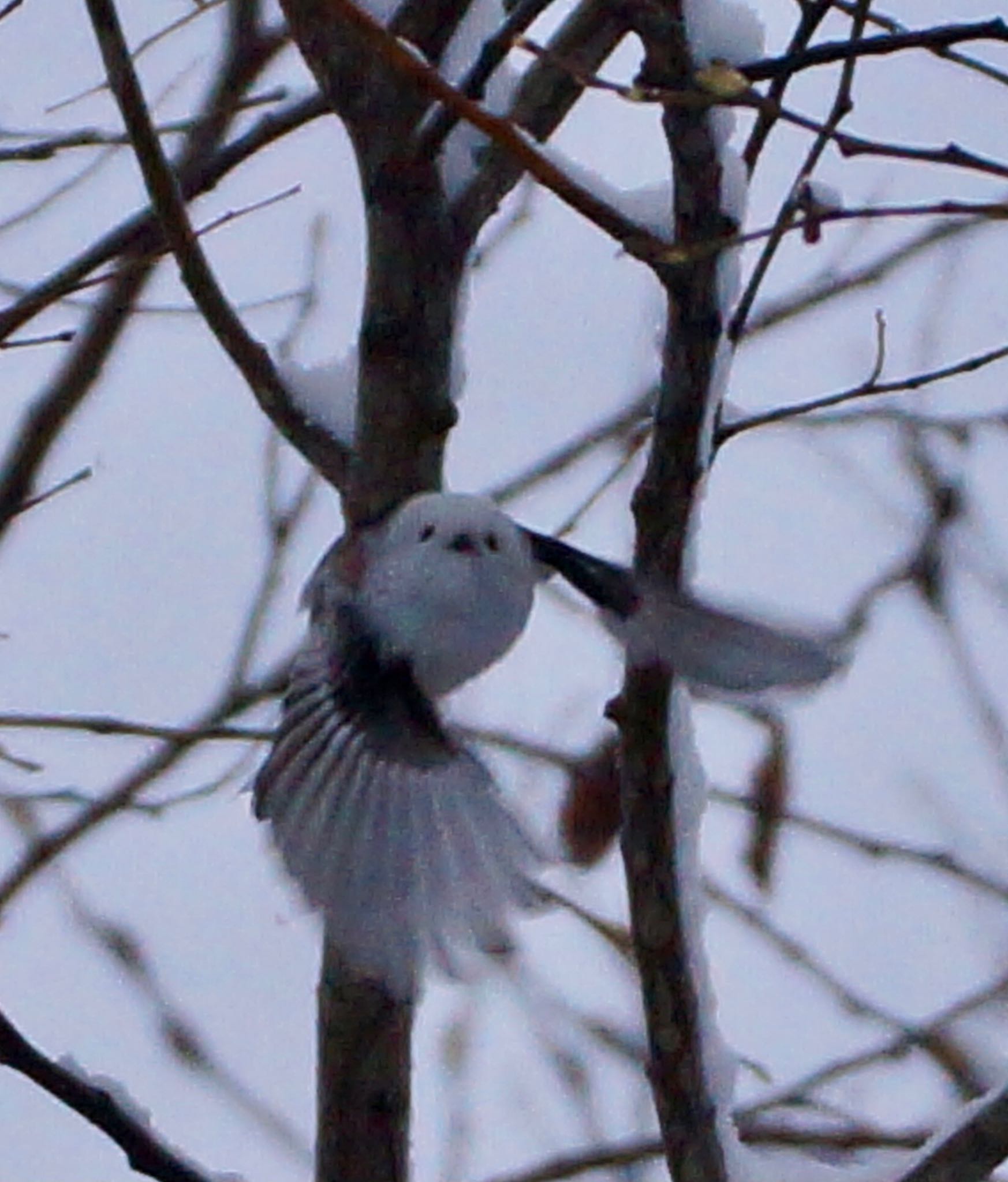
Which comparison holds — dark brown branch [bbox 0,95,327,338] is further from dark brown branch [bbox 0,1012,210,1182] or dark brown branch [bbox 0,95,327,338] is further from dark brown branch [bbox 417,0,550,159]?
dark brown branch [bbox 0,1012,210,1182]

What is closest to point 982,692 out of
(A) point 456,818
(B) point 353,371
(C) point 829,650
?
(C) point 829,650

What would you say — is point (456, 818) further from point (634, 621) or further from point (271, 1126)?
point (271, 1126)

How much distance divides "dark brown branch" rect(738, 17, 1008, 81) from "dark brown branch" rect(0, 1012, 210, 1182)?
41 centimetres

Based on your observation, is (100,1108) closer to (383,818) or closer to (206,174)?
(383,818)

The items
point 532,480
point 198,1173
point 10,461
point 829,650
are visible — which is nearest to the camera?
point 198,1173

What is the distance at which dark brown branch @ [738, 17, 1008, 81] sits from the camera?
604 millimetres

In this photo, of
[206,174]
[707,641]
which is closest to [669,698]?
[707,641]

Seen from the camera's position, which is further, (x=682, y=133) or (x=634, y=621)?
(x=634, y=621)

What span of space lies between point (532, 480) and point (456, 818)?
21.3 inches

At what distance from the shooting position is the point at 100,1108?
2.35 feet

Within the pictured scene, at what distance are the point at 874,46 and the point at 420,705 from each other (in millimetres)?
456

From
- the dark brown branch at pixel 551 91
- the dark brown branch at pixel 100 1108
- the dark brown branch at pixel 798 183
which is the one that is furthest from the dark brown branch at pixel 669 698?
the dark brown branch at pixel 551 91

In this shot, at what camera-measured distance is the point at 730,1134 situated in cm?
84

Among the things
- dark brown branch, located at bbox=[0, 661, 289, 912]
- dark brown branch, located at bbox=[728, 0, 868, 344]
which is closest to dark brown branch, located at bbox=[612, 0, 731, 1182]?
dark brown branch, located at bbox=[728, 0, 868, 344]
